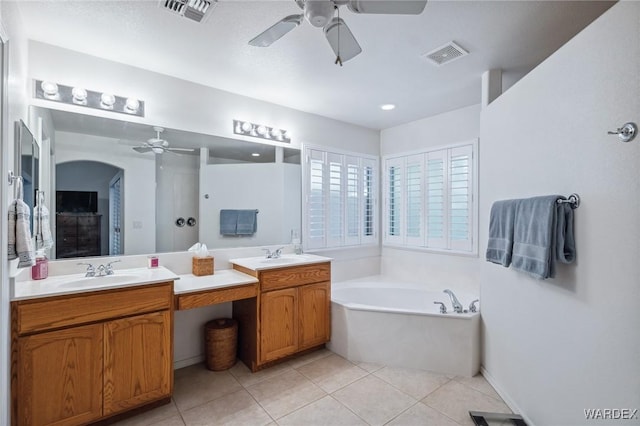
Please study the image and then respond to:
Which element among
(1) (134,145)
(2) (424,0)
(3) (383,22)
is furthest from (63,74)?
(2) (424,0)

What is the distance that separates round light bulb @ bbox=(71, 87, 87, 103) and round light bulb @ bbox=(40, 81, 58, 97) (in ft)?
0.32

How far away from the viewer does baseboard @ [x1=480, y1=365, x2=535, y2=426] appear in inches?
73.7

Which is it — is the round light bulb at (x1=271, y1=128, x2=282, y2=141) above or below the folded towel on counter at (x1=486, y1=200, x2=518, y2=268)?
above

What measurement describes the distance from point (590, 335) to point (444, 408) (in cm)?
108

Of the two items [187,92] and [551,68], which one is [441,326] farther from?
[187,92]

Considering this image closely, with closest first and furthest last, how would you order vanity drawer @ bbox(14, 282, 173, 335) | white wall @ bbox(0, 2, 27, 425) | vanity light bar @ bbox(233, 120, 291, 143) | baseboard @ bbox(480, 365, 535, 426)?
white wall @ bbox(0, 2, 27, 425) → vanity drawer @ bbox(14, 282, 173, 335) → baseboard @ bbox(480, 365, 535, 426) → vanity light bar @ bbox(233, 120, 291, 143)

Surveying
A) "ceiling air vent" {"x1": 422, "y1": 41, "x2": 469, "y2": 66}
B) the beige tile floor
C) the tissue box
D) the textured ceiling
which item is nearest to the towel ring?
the textured ceiling

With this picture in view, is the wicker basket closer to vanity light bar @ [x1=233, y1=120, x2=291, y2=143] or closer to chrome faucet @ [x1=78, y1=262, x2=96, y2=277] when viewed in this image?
chrome faucet @ [x1=78, y1=262, x2=96, y2=277]

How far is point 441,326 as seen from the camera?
8.23 feet

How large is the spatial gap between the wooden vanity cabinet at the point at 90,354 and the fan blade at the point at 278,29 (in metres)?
1.65

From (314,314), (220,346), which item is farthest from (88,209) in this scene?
(314,314)

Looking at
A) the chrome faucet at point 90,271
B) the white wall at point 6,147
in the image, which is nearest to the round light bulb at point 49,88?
the white wall at point 6,147

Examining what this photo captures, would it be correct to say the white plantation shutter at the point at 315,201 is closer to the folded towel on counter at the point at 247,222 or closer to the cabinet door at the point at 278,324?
the folded towel on counter at the point at 247,222

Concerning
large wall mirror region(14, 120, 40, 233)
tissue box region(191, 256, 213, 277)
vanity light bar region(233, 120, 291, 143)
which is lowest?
tissue box region(191, 256, 213, 277)
